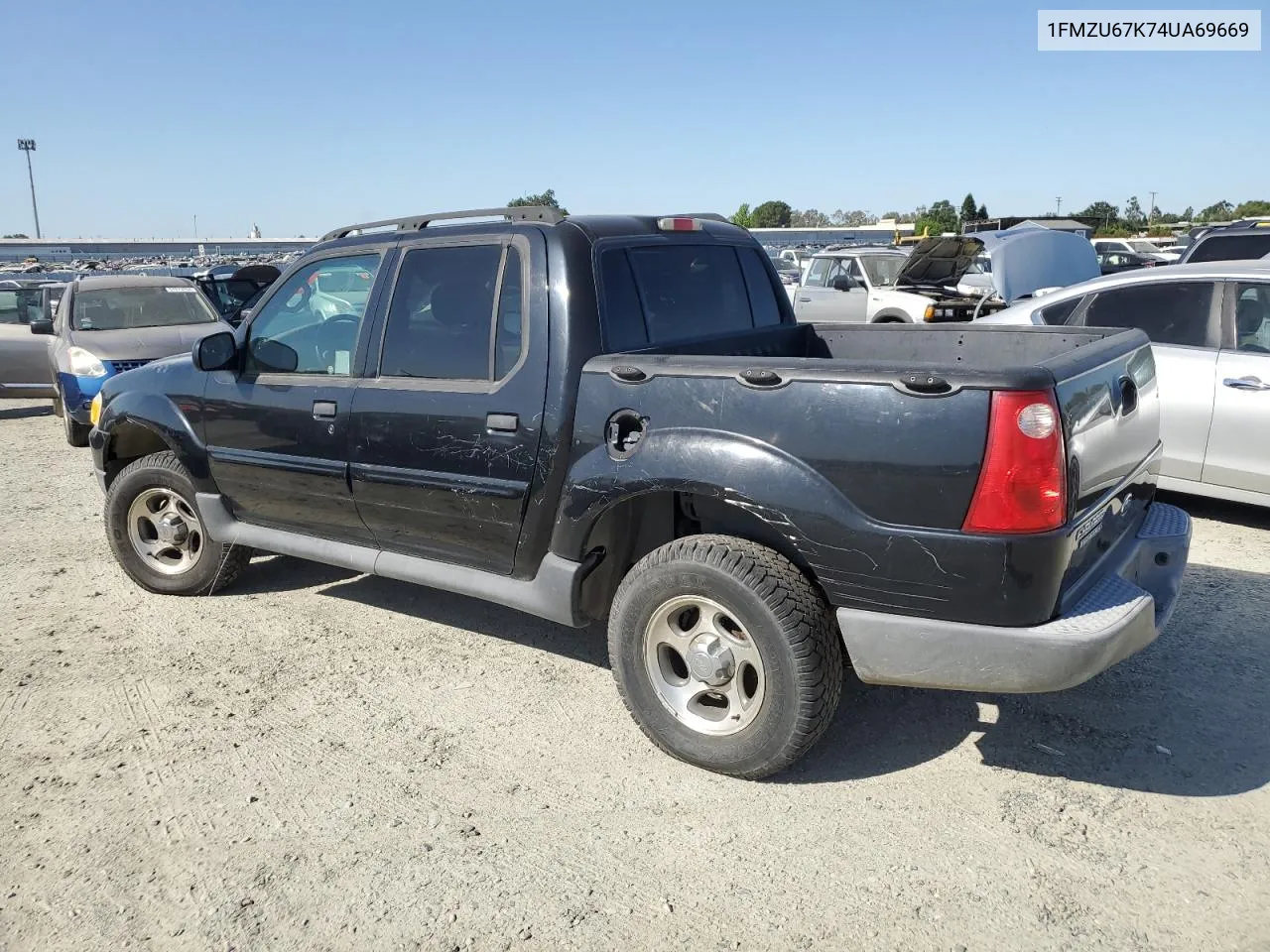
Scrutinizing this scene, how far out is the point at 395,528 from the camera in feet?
13.7

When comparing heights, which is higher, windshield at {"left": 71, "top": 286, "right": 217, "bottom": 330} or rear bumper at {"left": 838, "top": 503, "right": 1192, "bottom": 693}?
windshield at {"left": 71, "top": 286, "right": 217, "bottom": 330}

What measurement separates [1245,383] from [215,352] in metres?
5.68

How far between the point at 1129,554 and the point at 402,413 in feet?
9.24

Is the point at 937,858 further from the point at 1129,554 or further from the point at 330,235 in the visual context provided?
the point at 330,235

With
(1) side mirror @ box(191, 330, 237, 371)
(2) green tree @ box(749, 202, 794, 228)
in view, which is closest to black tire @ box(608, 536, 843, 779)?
(1) side mirror @ box(191, 330, 237, 371)

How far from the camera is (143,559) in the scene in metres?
5.30

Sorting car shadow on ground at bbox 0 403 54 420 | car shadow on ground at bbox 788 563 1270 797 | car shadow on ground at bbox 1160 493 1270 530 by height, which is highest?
car shadow on ground at bbox 0 403 54 420

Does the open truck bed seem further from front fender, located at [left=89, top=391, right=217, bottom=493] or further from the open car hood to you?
the open car hood

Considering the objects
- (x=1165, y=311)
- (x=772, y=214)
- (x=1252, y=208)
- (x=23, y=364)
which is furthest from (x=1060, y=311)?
(x=772, y=214)

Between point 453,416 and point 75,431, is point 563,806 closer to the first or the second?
point 453,416

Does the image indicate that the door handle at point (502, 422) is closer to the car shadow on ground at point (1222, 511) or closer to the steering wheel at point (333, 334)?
the steering wheel at point (333, 334)

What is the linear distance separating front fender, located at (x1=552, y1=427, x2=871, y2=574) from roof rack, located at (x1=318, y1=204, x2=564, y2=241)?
3.40ft

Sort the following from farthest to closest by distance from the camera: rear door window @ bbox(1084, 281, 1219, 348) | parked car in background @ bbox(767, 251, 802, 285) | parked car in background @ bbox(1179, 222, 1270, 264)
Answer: parked car in background @ bbox(767, 251, 802, 285)
parked car in background @ bbox(1179, 222, 1270, 264)
rear door window @ bbox(1084, 281, 1219, 348)

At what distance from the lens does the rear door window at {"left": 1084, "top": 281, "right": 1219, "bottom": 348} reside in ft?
19.7
